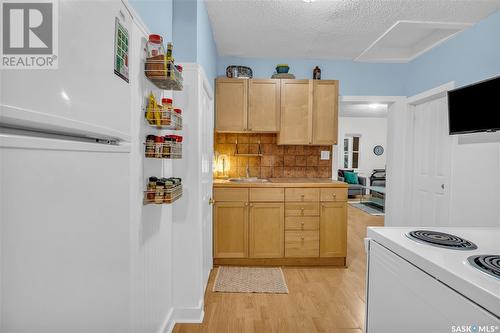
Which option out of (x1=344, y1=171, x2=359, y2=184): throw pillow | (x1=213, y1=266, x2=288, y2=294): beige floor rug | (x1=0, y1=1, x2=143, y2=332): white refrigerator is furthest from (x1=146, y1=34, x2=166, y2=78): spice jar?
(x1=344, y1=171, x2=359, y2=184): throw pillow

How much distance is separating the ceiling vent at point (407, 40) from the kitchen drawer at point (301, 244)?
234cm

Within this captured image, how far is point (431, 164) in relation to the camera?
3289 millimetres

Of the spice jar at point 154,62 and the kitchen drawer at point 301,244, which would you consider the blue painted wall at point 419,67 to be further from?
the spice jar at point 154,62

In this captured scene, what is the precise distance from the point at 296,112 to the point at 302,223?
4.39 ft

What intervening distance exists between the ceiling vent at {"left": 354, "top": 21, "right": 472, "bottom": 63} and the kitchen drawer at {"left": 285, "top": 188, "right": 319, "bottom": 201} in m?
1.87

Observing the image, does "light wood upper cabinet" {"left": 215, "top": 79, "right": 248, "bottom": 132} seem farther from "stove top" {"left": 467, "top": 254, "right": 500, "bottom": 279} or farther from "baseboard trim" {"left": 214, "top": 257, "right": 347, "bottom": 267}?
"stove top" {"left": 467, "top": 254, "right": 500, "bottom": 279}

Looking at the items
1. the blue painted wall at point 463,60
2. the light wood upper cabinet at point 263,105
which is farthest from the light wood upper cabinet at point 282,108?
the blue painted wall at point 463,60

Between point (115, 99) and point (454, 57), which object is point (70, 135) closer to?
point (115, 99)

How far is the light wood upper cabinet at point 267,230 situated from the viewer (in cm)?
304

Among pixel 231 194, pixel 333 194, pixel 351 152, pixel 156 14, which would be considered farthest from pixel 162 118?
pixel 351 152

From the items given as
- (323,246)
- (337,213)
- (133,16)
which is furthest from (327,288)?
(133,16)

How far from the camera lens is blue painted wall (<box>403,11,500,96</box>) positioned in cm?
240

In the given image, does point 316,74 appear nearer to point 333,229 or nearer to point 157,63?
point 333,229

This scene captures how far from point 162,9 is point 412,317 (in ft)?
6.69
